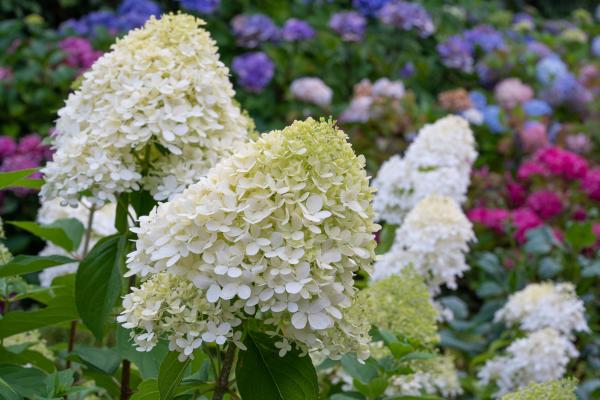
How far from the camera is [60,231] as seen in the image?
203cm

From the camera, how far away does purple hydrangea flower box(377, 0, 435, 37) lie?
20.7ft

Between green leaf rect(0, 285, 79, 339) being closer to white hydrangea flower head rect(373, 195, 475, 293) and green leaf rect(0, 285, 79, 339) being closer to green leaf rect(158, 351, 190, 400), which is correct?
green leaf rect(158, 351, 190, 400)

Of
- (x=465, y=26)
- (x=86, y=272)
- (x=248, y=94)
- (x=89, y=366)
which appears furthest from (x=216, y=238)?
(x=465, y=26)

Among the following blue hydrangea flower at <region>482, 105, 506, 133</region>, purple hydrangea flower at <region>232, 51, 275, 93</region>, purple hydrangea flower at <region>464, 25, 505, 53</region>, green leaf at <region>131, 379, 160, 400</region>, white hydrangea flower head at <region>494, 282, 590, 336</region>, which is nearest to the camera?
green leaf at <region>131, 379, 160, 400</region>

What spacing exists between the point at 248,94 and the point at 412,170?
2.87 metres

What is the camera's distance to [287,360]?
1322mm

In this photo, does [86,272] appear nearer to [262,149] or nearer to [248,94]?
[262,149]

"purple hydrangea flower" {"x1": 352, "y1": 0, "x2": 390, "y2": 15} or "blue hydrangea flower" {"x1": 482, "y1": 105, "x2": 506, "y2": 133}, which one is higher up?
"purple hydrangea flower" {"x1": 352, "y1": 0, "x2": 390, "y2": 15}

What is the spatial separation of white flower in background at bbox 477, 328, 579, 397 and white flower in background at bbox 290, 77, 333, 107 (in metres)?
2.91

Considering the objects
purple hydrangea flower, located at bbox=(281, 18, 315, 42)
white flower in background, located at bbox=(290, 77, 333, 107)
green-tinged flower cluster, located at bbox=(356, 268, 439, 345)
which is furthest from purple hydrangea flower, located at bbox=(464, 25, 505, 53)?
green-tinged flower cluster, located at bbox=(356, 268, 439, 345)

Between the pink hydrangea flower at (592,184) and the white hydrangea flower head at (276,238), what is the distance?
114 inches

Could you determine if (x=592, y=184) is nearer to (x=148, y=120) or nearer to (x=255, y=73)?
(x=255, y=73)

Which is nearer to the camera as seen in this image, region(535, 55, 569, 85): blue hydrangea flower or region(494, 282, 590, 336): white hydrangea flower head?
region(494, 282, 590, 336): white hydrangea flower head

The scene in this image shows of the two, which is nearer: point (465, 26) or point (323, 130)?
point (323, 130)
